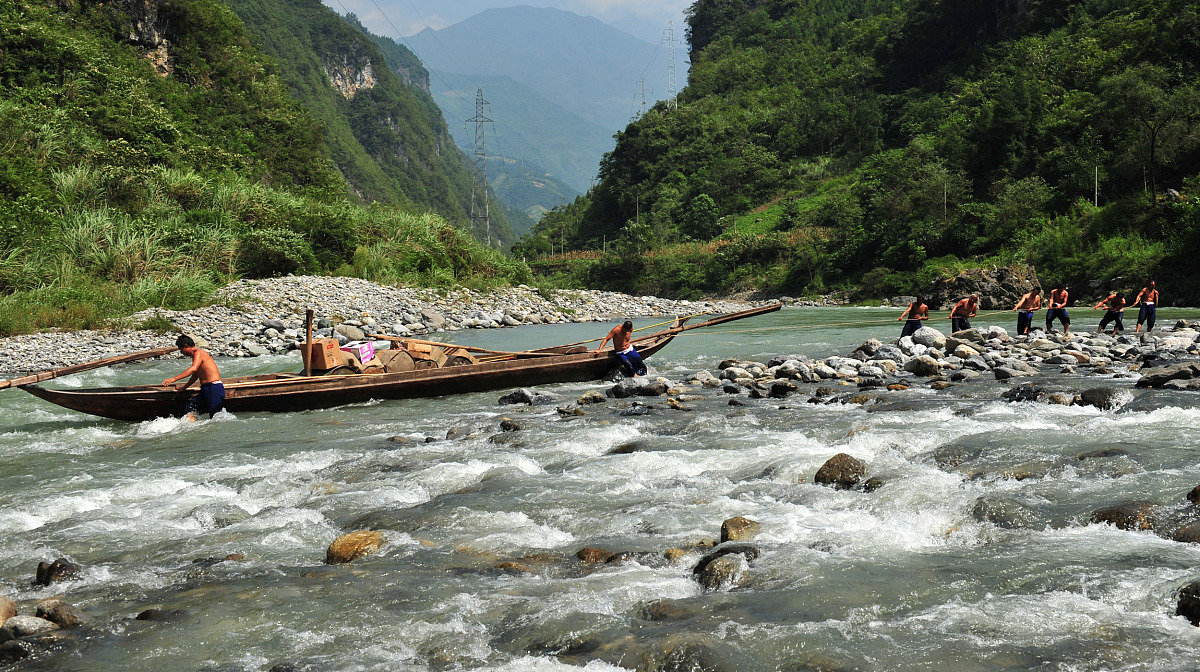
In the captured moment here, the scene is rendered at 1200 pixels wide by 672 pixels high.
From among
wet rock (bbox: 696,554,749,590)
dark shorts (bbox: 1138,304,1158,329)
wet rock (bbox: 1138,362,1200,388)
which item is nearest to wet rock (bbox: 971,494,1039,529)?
wet rock (bbox: 696,554,749,590)

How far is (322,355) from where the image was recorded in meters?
12.5

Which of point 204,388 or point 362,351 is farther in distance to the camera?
point 362,351

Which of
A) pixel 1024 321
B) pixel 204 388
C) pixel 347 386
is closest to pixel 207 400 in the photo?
pixel 204 388

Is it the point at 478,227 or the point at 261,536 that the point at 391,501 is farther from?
the point at 478,227

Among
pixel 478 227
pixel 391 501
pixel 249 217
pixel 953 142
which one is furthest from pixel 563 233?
pixel 391 501

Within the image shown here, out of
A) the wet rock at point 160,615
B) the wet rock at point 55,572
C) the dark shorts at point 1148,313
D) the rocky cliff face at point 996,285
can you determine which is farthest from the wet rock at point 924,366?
the rocky cliff face at point 996,285

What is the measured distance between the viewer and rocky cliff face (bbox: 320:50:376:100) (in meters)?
137

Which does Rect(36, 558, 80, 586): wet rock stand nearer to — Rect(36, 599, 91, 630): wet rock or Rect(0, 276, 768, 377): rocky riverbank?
Rect(36, 599, 91, 630): wet rock

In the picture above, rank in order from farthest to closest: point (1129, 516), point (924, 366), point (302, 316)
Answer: point (302, 316) < point (924, 366) < point (1129, 516)

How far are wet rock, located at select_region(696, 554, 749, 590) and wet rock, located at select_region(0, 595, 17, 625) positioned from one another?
396 cm

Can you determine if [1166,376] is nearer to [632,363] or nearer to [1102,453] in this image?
[1102,453]

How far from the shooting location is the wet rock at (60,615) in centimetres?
449

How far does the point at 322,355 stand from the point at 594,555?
27.5 feet

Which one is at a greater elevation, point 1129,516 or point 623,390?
point 623,390
